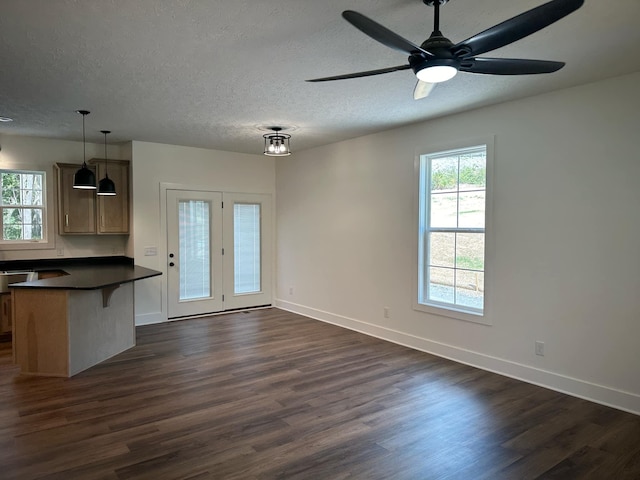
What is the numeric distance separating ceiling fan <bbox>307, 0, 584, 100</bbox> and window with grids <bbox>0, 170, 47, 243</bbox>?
5.90 meters

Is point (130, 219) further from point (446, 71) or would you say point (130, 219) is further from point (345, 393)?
point (446, 71)

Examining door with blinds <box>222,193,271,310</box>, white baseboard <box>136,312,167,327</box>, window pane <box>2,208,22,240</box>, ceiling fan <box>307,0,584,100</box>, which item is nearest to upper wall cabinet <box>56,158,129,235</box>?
window pane <box>2,208,22,240</box>

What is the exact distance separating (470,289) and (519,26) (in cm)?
322

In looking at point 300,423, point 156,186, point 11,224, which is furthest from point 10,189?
point 300,423

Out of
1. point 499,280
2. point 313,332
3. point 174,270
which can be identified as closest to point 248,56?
point 499,280

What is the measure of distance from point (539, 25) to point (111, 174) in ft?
19.0

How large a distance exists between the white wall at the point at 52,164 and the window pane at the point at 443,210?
4.51 meters

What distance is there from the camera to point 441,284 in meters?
4.84

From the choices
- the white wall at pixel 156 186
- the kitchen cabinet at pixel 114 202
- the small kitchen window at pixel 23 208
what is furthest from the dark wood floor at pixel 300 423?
the kitchen cabinet at pixel 114 202

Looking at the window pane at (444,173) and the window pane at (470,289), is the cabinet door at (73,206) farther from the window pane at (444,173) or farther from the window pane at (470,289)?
the window pane at (470,289)

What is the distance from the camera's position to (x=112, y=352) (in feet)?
15.4

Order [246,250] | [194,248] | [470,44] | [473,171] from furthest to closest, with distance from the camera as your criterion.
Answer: [246,250] < [194,248] < [473,171] < [470,44]

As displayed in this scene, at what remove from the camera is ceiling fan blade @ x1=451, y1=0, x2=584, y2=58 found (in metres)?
1.62

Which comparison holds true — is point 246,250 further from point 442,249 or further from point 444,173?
point 444,173
